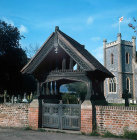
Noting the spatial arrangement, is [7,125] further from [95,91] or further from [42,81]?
[95,91]

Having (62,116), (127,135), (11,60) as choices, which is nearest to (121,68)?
(11,60)

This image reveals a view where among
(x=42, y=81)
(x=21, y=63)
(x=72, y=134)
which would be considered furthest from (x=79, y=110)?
(x=21, y=63)

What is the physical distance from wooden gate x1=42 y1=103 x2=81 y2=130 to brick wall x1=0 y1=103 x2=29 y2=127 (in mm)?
1171

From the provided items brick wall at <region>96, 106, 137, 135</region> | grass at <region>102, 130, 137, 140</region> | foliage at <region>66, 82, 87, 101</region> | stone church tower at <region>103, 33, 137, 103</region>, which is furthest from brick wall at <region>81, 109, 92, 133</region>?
stone church tower at <region>103, 33, 137, 103</region>

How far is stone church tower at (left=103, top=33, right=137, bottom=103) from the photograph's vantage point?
144ft

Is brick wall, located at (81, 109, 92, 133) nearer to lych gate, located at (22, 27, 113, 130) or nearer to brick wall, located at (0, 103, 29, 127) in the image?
lych gate, located at (22, 27, 113, 130)

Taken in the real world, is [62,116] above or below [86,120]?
above

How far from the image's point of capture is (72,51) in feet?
34.6

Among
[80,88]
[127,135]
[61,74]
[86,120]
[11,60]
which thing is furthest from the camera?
[80,88]

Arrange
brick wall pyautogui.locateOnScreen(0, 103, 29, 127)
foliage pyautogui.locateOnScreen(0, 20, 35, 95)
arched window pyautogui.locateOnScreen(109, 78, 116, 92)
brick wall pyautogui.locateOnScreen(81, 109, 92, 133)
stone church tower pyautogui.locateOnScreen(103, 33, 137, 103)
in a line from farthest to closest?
arched window pyautogui.locateOnScreen(109, 78, 116, 92) < stone church tower pyautogui.locateOnScreen(103, 33, 137, 103) < foliage pyautogui.locateOnScreen(0, 20, 35, 95) < brick wall pyautogui.locateOnScreen(0, 103, 29, 127) < brick wall pyautogui.locateOnScreen(81, 109, 92, 133)

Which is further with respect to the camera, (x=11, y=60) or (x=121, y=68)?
(x=121, y=68)

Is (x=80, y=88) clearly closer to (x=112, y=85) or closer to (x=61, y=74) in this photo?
(x=112, y=85)

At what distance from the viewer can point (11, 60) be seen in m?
22.2

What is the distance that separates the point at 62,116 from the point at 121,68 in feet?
116
